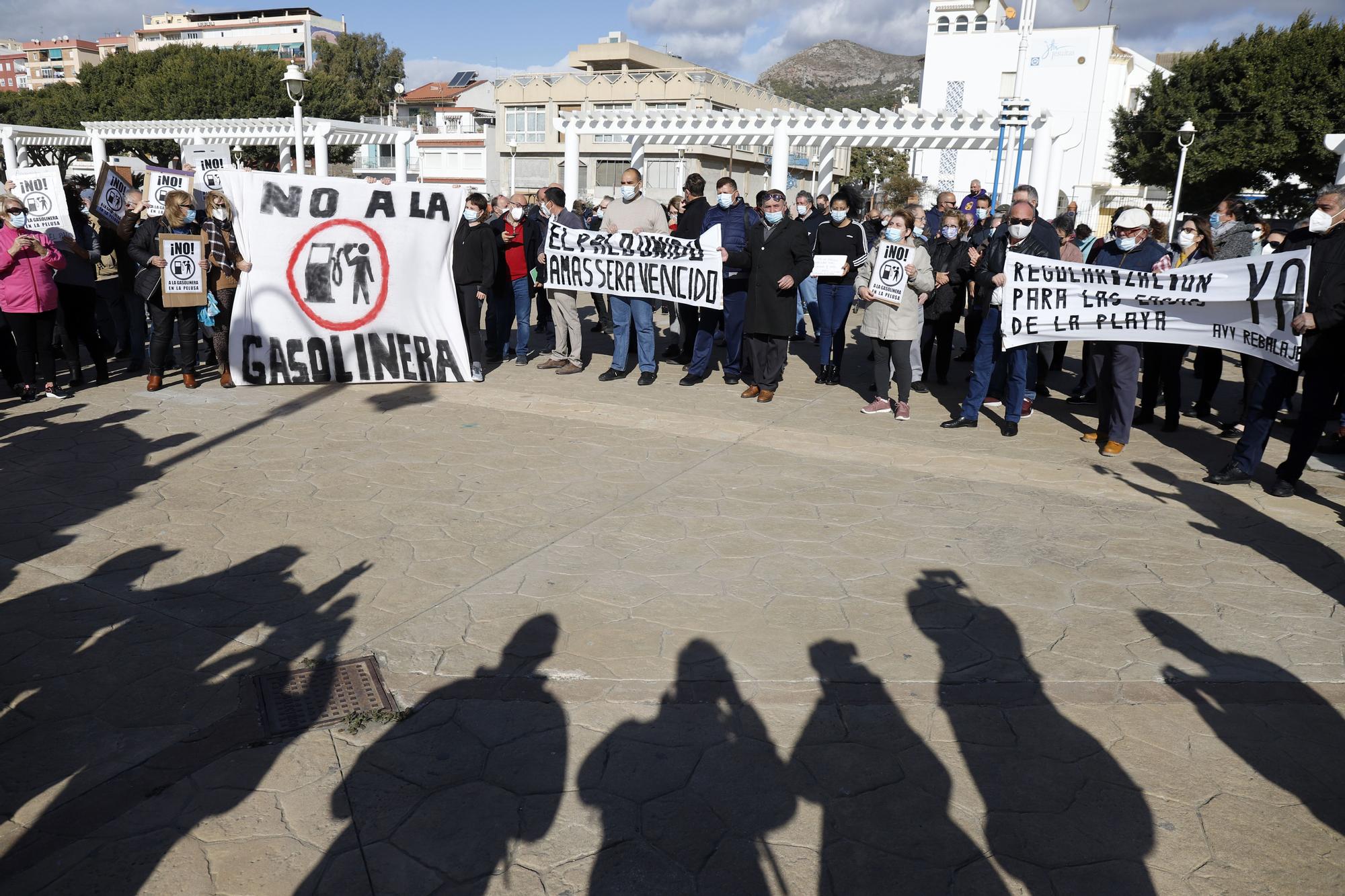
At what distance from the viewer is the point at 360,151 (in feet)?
271

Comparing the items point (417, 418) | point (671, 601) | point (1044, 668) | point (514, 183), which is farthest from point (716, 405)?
point (514, 183)

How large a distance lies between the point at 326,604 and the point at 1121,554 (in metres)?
4.49

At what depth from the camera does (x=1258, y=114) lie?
3700cm

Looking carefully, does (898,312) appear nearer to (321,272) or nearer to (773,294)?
(773,294)

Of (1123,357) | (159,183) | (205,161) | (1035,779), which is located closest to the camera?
(1035,779)

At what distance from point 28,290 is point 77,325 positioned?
3.39 ft

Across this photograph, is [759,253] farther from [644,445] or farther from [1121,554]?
[1121,554]

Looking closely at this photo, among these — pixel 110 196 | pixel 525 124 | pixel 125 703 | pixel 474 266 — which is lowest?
pixel 125 703

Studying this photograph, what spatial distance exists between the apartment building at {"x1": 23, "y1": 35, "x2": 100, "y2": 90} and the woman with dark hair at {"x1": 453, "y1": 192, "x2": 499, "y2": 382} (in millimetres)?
170035

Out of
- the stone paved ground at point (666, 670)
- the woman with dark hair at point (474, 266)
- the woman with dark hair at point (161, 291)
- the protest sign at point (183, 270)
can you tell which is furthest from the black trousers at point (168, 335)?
the woman with dark hair at point (474, 266)

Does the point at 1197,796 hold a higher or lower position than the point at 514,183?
lower

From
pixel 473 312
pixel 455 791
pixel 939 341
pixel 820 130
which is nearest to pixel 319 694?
pixel 455 791

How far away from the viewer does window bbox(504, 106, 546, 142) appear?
69188 millimetres

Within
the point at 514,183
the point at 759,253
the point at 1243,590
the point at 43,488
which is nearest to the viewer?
the point at 1243,590
